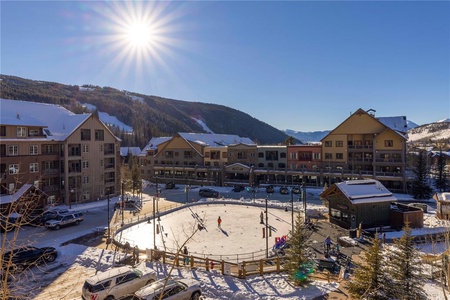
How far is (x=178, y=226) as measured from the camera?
109 ft

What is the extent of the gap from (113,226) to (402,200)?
41.8m

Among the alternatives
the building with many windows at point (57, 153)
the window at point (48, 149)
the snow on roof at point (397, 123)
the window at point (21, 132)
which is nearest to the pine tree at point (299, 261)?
the building with many windows at point (57, 153)

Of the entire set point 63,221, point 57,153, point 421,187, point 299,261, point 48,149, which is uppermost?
point 48,149

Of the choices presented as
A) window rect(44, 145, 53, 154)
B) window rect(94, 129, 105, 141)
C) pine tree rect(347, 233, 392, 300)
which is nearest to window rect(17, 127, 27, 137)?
window rect(44, 145, 53, 154)

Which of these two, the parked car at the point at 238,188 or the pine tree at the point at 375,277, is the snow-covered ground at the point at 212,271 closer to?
the pine tree at the point at 375,277

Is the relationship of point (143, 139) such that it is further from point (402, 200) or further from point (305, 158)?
point (402, 200)

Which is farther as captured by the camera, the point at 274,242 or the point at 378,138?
the point at 378,138

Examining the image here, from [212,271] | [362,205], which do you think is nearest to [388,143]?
[362,205]

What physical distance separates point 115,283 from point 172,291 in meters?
3.28

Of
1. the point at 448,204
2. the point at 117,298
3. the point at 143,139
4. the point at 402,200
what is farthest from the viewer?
the point at 143,139

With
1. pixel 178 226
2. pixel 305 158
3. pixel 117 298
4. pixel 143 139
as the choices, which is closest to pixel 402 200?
pixel 305 158

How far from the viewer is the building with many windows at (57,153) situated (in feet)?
125

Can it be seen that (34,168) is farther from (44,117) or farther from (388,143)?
(388,143)

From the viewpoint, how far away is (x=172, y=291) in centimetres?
1491
